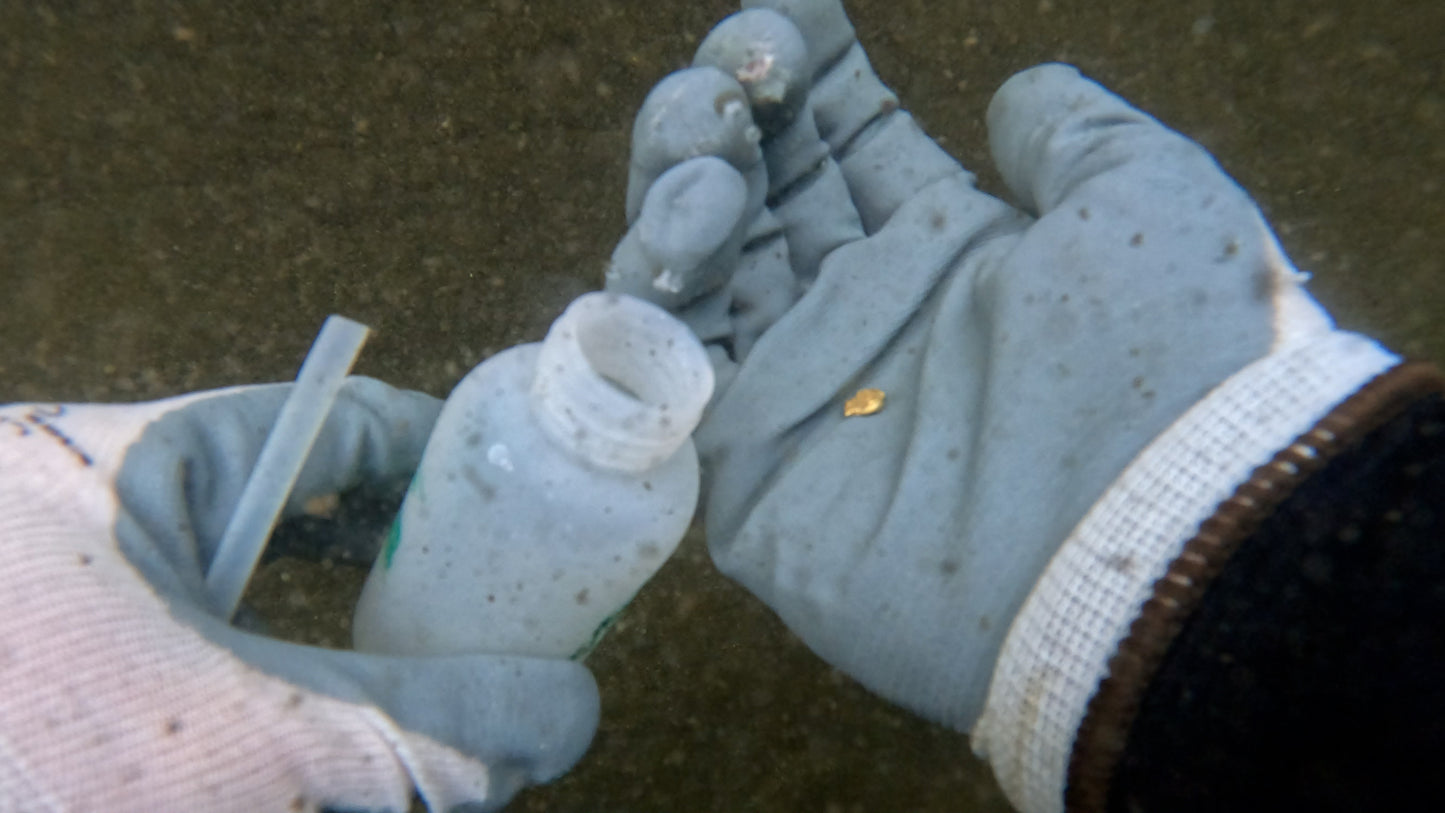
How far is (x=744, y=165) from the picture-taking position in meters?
1.06

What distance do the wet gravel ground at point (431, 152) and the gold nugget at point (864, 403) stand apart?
790 mm

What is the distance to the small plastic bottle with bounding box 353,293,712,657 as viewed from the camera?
2.83 feet

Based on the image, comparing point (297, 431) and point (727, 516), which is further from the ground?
point (297, 431)

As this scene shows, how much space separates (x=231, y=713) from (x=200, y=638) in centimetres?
7

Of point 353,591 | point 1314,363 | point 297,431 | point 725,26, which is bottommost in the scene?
point 353,591

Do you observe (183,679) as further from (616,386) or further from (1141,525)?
(1141,525)

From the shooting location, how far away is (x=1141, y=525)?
2.44 ft

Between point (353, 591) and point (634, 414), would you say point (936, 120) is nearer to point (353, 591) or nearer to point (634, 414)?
point (634, 414)

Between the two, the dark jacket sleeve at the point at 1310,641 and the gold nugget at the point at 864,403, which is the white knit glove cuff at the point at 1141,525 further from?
the gold nugget at the point at 864,403

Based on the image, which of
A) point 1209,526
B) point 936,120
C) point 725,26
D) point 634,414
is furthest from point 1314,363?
point 936,120

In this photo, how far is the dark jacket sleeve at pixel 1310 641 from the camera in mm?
647

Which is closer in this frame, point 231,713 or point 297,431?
point 231,713

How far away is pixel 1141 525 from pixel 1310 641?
148 mm

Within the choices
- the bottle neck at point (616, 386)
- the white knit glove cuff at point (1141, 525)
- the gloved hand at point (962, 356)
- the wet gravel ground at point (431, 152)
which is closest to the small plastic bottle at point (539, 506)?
the bottle neck at point (616, 386)
